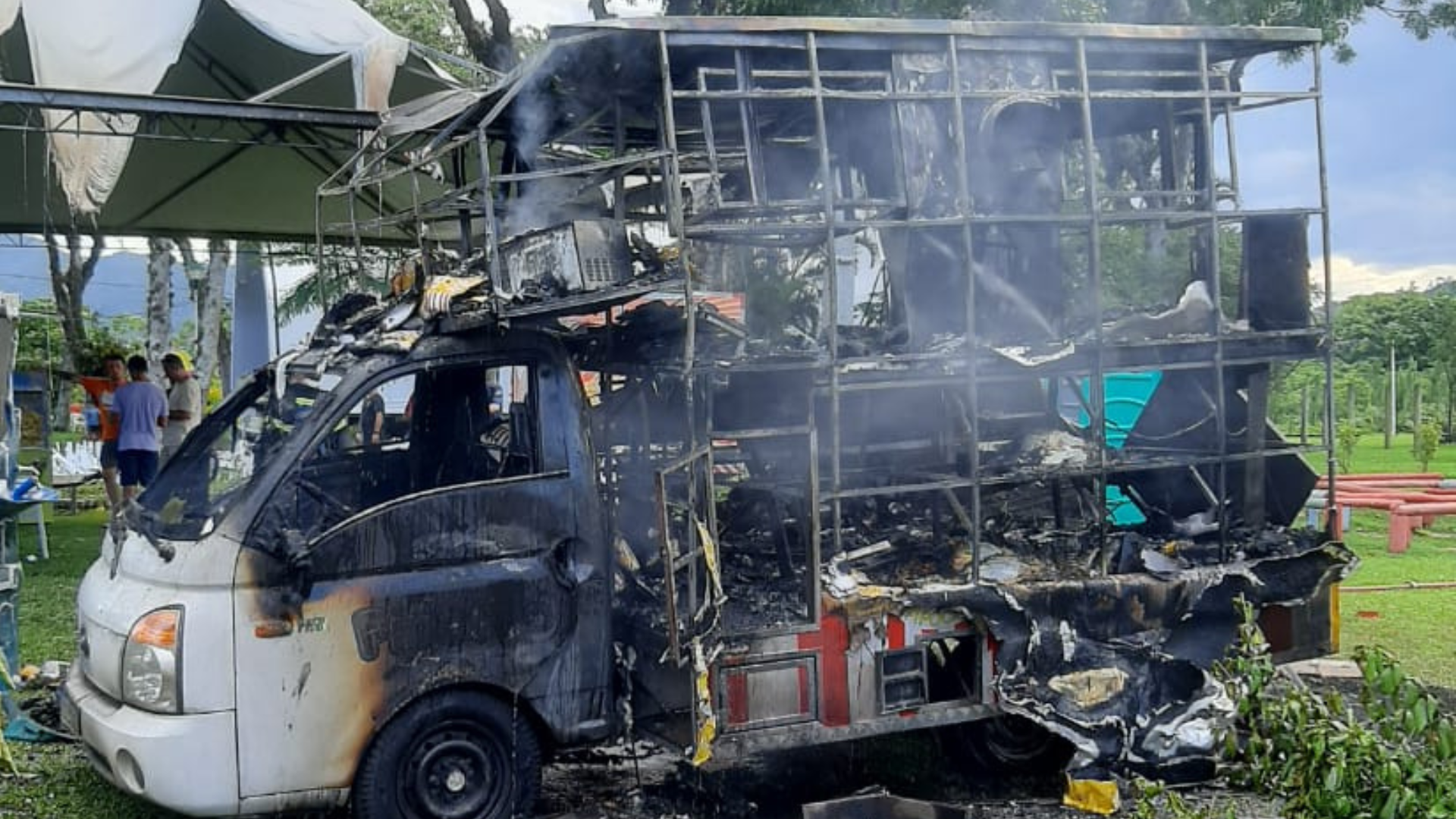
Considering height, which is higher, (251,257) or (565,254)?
(251,257)

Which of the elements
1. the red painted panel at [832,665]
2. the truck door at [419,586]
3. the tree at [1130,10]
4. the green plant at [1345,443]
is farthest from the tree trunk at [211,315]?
the green plant at [1345,443]

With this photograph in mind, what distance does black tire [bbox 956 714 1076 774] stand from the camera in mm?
5797

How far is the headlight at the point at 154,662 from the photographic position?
4277 mm

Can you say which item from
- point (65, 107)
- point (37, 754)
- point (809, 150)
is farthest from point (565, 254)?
point (65, 107)

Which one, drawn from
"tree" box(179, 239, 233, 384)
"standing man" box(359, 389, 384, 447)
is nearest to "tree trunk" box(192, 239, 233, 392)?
"tree" box(179, 239, 233, 384)

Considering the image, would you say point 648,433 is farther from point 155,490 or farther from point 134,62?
point 134,62

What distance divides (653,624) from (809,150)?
3.58m

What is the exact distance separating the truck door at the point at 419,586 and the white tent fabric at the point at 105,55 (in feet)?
13.9

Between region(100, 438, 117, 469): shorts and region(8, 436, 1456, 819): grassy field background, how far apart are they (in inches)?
33.3

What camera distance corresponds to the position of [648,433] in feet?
18.1

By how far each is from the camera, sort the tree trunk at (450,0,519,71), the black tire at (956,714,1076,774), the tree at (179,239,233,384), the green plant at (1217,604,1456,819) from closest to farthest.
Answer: the green plant at (1217,604,1456,819), the black tire at (956,714,1076,774), the tree trunk at (450,0,519,71), the tree at (179,239,233,384)

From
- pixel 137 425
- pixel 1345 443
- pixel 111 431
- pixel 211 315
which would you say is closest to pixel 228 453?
pixel 137 425

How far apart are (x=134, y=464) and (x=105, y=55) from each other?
4334 mm

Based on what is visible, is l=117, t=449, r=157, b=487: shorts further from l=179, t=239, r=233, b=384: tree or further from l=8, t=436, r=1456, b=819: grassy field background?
l=179, t=239, r=233, b=384: tree
